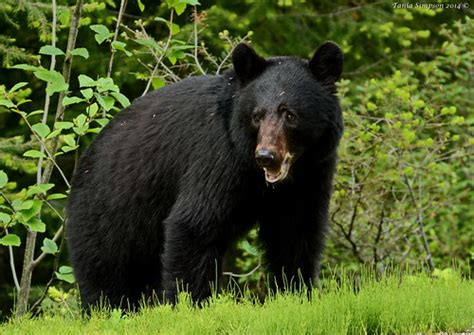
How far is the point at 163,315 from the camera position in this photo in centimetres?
497

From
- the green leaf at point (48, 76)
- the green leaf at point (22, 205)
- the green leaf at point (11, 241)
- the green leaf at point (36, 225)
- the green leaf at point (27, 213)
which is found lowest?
the green leaf at point (11, 241)

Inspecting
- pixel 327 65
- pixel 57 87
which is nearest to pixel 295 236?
pixel 327 65

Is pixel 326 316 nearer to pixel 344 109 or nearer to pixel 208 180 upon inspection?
pixel 208 180

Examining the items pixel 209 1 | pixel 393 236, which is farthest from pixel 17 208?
pixel 209 1

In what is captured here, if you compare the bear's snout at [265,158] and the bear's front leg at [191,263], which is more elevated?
the bear's snout at [265,158]

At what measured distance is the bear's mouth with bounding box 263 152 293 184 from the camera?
5875 mm

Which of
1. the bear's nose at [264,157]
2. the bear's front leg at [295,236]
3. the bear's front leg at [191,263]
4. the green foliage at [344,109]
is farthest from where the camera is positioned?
the green foliage at [344,109]

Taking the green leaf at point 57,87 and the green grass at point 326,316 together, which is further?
the green leaf at point 57,87

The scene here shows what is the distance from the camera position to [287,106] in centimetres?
607

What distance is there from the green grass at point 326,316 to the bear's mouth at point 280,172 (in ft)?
2.90

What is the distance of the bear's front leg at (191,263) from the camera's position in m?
6.15

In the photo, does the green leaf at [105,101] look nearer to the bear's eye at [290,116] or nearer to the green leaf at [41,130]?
the green leaf at [41,130]

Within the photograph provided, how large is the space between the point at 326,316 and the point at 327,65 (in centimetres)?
214

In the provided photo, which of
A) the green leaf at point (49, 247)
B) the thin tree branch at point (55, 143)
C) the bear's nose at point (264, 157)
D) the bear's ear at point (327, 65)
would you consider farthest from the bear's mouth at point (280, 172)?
the thin tree branch at point (55, 143)
